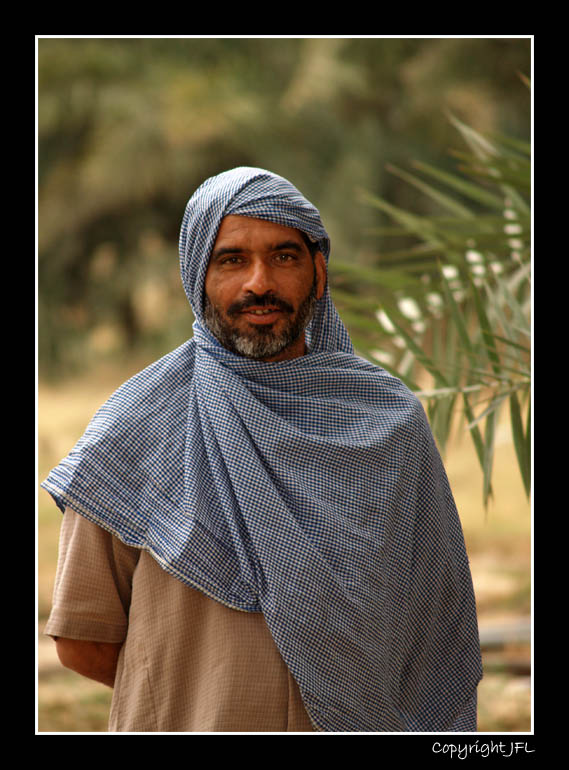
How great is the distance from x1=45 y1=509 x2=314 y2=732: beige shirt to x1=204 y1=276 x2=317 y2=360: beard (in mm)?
349

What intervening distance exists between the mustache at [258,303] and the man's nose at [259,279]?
1 centimetres

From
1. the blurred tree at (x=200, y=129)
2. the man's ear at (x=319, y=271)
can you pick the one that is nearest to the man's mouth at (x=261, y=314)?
the man's ear at (x=319, y=271)

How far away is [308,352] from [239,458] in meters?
0.26

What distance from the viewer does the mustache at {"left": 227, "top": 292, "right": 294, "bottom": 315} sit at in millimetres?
1330

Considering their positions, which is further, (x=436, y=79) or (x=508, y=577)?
(x=436, y=79)

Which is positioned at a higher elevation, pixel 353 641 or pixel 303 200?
pixel 303 200

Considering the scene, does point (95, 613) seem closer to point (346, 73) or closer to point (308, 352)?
point (308, 352)

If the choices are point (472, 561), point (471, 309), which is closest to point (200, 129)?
point (472, 561)

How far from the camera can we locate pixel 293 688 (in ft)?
4.21

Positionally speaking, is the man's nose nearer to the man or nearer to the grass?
the man

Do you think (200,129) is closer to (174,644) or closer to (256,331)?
(256,331)

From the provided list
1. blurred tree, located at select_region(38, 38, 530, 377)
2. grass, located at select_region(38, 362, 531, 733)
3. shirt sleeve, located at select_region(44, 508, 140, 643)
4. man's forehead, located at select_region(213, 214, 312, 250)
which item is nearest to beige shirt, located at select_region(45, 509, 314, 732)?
shirt sleeve, located at select_region(44, 508, 140, 643)
